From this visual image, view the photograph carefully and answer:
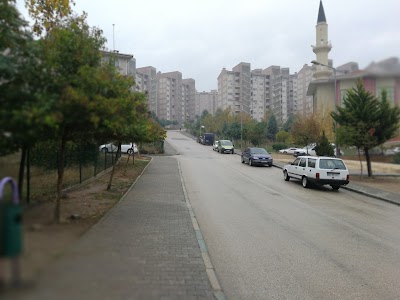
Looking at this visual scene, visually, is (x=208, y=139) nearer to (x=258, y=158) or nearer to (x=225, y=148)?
(x=225, y=148)

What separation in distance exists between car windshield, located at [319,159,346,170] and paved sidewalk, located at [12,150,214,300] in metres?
7.30

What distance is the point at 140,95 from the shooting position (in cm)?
966

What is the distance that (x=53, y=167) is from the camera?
10477 mm

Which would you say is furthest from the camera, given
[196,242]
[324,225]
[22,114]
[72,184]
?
[72,184]

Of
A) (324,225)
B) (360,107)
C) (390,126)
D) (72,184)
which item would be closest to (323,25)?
(360,107)

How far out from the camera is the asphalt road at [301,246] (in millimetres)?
5223

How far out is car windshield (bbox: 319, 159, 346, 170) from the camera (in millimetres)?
17484

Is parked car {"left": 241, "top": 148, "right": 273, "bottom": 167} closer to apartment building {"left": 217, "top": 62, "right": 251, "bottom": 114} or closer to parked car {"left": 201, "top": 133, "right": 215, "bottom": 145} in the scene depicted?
parked car {"left": 201, "top": 133, "right": 215, "bottom": 145}

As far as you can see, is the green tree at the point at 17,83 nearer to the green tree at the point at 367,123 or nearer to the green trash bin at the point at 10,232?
the green trash bin at the point at 10,232

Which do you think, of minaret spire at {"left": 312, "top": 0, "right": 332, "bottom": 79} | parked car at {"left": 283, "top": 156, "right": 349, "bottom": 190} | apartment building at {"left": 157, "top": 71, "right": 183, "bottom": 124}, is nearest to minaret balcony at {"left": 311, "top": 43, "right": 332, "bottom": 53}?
minaret spire at {"left": 312, "top": 0, "right": 332, "bottom": 79}

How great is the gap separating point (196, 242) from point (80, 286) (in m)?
5.65

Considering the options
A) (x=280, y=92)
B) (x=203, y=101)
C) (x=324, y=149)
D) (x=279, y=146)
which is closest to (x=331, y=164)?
(x=324, y=149)

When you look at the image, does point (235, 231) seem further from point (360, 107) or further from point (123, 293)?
point (360, 107)

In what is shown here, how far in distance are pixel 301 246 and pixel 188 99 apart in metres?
164
